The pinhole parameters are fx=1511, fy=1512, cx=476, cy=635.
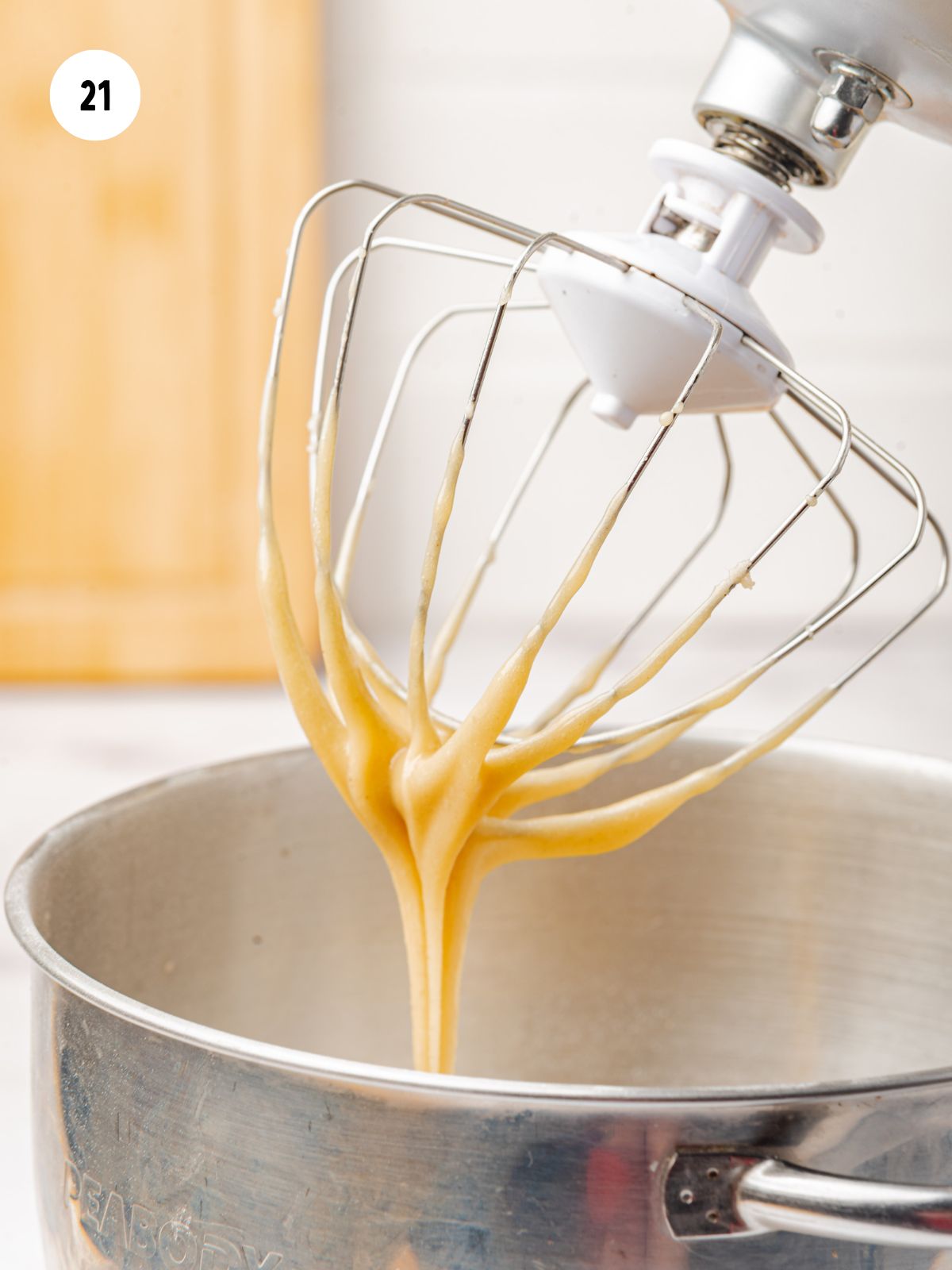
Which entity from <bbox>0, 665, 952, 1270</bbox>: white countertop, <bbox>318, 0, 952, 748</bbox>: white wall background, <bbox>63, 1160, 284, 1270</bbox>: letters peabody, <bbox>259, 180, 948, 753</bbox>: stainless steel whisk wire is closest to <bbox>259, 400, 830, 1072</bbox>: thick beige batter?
<bbox>259, 180, 948, 753</bbox>: stainless steel whisk wire

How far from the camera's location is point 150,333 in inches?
46.7

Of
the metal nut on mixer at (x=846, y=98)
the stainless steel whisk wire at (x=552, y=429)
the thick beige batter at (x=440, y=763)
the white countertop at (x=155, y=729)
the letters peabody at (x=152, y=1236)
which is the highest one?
the metal nut on mixer at (x=846, y=98)

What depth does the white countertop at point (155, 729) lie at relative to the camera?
3.10 ft

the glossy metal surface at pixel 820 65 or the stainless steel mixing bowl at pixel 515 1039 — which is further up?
the glossy metal surface at pixel 820 65

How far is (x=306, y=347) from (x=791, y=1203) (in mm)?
1004

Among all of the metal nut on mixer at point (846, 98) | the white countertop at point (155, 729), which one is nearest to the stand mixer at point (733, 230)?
the metal nut on mixer at point (846, 98)

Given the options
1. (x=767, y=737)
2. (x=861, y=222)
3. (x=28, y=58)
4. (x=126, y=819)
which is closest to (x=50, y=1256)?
(x=126, y=819)

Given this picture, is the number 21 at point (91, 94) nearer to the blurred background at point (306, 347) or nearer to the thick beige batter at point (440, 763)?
the blurred background at point (306, 347)

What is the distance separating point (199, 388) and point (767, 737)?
0.83m

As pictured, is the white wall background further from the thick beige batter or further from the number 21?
the thick beige batter

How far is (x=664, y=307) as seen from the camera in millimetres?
351

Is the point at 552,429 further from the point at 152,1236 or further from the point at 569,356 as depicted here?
the point at 569,356

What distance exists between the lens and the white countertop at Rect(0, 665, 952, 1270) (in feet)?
3.10

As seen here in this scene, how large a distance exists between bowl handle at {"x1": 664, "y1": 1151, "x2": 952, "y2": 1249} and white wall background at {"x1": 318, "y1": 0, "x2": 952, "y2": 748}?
0.93 meters
